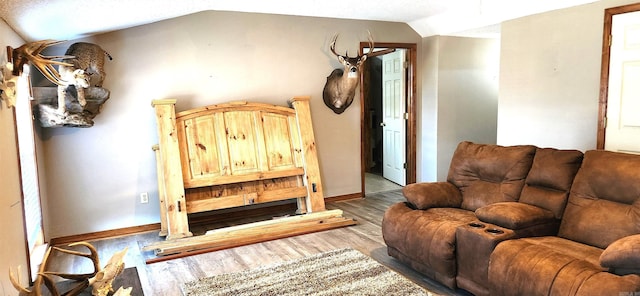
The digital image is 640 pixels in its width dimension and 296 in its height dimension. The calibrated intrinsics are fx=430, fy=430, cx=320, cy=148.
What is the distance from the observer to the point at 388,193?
6.01 m

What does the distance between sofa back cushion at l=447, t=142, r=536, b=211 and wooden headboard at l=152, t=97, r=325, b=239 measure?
1781 mm

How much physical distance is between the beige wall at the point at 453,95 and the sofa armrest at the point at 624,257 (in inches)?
147

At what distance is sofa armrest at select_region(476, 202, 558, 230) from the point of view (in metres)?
2.70

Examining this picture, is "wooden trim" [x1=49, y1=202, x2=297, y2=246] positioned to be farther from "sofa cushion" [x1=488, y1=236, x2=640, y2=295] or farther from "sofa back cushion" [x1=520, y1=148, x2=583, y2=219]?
"sofa cushion" [x1=488, y1=236, x2=640, y2=295]

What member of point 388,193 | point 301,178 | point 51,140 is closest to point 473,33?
point 388,193

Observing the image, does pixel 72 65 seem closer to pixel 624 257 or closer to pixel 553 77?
pixel 624 257

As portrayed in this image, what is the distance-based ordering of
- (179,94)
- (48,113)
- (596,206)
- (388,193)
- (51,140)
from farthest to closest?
1. (388,193)
2. (179,94)
3. (51,140)
4. (48,113)
5. (596,206)

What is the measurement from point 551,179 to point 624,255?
0.99 metres

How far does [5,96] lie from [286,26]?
315cm

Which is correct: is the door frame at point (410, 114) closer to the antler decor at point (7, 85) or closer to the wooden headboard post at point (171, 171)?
the wooden headboard post at point (171, 171)

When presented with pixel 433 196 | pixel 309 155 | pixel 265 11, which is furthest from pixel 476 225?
pixel 265 11

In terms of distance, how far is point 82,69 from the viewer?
3.71 metres

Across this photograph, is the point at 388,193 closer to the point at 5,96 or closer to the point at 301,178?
the point at 301,178

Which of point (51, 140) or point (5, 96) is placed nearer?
point (5, 96)
